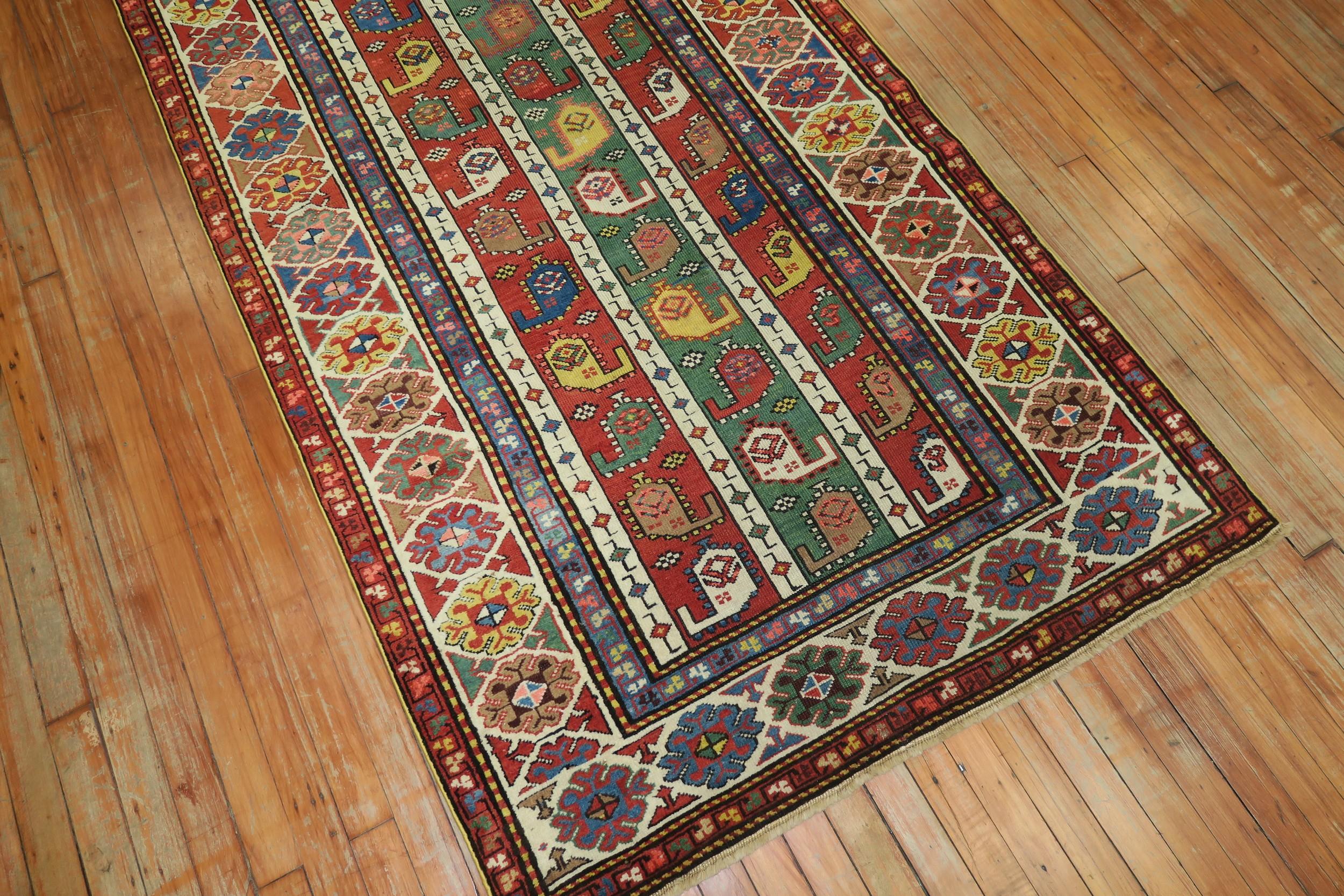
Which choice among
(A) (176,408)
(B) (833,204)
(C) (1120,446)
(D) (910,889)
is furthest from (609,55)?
(D) (910,889)

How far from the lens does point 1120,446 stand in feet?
6.72

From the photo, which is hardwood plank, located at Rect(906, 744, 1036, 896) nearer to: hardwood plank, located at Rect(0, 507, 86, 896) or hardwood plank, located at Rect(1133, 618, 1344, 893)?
hardwood plank, located at Rect(1133, 618, 1344, 893)

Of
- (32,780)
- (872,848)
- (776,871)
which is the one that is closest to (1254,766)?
(872,848)

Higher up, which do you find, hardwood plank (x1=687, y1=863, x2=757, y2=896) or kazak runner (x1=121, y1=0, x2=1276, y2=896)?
kazak runner (x1=121, y1=0, x2=1276, y2=896)

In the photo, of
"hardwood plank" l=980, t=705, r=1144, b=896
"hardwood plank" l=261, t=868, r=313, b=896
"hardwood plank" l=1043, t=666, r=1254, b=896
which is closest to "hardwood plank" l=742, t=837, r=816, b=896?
"hardwood plank" l=980, t=705, r=1144, b=896

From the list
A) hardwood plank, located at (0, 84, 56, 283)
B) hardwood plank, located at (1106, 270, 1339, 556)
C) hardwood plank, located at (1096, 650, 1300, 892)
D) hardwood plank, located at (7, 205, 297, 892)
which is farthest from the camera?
hardwood plank, located at (0, 84, 56, 283)

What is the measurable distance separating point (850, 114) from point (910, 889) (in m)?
1.84

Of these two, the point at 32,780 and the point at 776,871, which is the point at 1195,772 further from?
the point at 32,780

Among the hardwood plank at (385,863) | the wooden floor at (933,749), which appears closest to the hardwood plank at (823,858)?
the wooden floor at (933,749)

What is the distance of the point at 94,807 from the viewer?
1828 millimetres

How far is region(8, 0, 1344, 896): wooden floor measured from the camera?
178 centimetres

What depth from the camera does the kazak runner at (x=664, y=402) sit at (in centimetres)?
187

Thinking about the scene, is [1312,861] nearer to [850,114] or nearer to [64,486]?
[850,114]

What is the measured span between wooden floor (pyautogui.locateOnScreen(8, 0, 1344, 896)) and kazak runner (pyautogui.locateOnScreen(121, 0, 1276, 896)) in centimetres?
9
